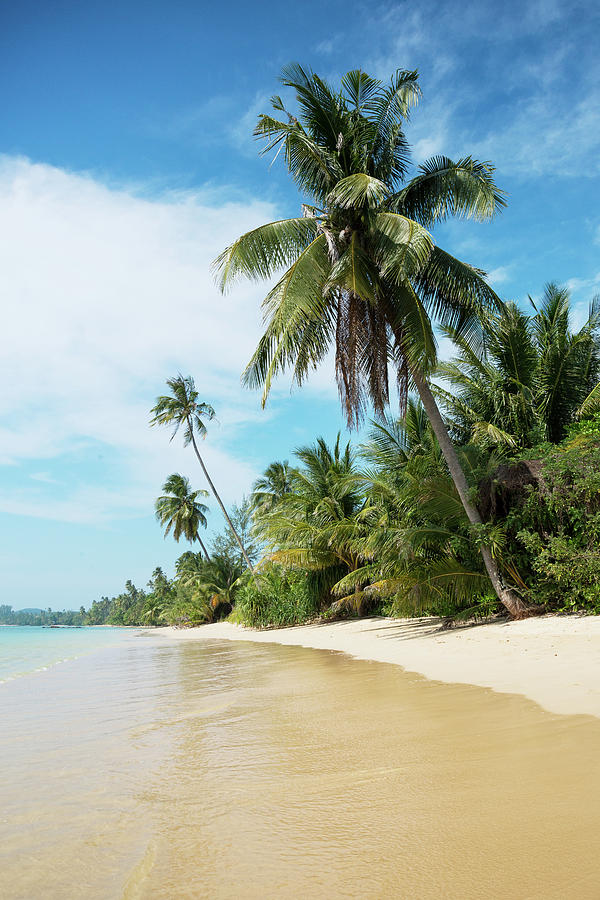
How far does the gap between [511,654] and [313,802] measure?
521 centimetres

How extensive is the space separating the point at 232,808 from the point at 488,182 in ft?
38.3

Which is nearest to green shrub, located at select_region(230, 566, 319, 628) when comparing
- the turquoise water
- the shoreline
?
the turquoise water

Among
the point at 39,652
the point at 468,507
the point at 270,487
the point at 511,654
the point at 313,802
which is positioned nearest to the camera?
the point at 313,802

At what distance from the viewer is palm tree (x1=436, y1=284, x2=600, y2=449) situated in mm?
12820

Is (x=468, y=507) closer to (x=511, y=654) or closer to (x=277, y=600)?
(x=511, y=654)

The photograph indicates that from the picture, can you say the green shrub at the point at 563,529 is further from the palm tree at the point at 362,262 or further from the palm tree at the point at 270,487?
the palm tree at the point at 270,487

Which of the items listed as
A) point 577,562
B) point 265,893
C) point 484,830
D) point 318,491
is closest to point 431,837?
point 484,830

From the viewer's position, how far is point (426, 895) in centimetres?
184

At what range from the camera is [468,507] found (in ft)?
33.8

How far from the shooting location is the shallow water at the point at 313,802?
2.03 m

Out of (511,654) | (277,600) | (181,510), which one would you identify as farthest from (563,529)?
(181,510)

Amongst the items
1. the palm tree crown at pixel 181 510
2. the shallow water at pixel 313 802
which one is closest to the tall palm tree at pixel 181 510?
the palm tree crown at pixel 181 510

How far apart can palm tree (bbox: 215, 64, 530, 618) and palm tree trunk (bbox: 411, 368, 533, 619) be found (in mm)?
22

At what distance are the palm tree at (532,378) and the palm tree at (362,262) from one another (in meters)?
1.79
